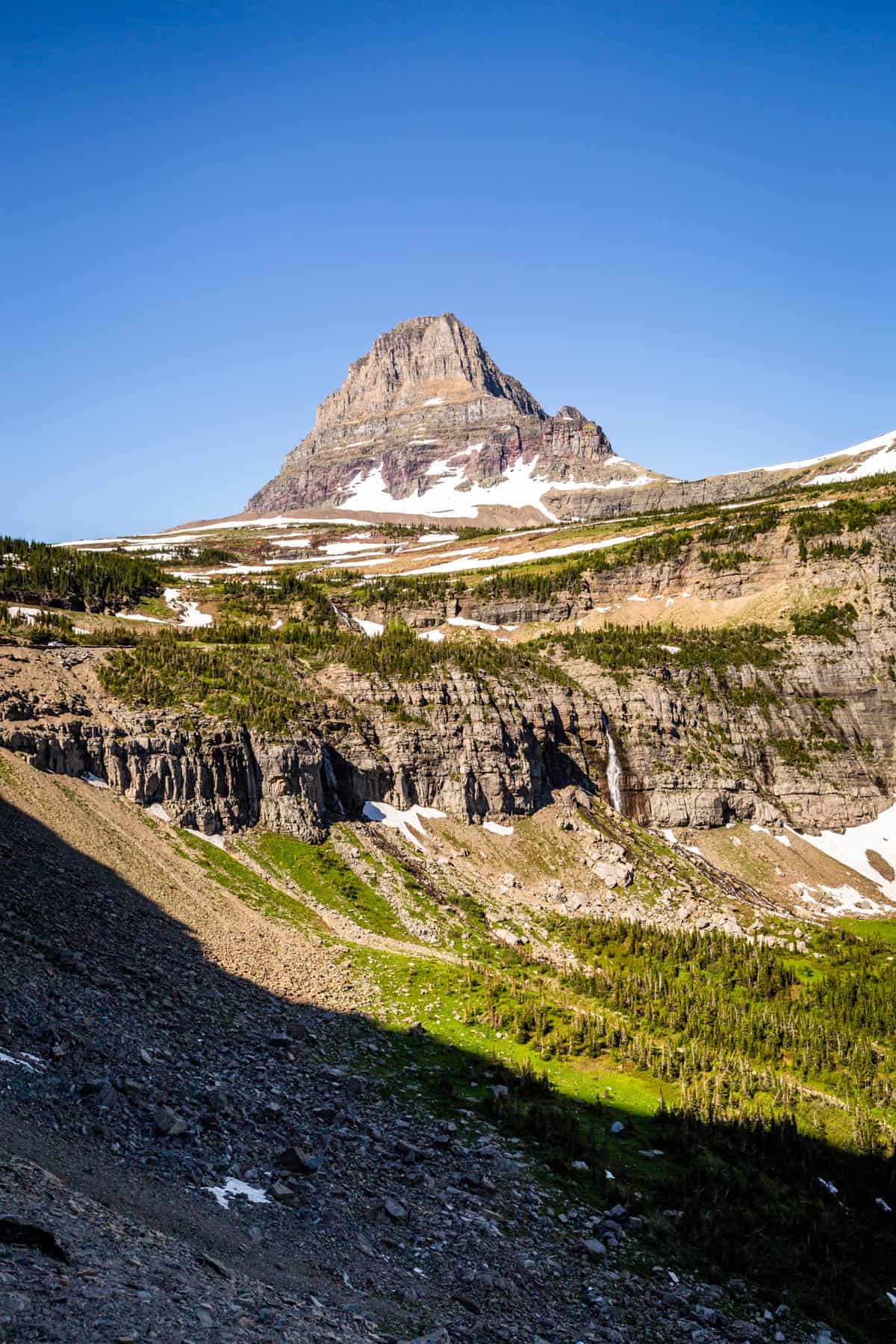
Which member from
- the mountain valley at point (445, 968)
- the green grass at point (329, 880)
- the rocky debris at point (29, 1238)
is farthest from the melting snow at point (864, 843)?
the rocky debris at point (29, 1238)

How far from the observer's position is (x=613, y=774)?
284ft

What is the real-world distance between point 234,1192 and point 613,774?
69.9 meters

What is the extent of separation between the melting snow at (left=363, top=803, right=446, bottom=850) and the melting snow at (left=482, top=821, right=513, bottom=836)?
3821mm

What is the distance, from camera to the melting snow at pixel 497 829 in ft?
236

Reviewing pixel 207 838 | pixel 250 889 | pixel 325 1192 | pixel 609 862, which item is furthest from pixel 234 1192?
pixel 609 862

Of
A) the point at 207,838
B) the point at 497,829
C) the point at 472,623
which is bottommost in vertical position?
the point at 497,829

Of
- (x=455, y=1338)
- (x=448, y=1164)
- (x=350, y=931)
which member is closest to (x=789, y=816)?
(x=350, y=931)

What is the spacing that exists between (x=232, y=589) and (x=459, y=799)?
70.8 metres

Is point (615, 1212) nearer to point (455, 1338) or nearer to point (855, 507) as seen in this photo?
point (455, 1338)

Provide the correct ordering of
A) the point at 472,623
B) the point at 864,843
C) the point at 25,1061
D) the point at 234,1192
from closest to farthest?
the point at 234,1192 < the point at 25,1061 < the point at 864,843 < the point at 472,623

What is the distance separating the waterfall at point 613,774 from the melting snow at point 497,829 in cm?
1649

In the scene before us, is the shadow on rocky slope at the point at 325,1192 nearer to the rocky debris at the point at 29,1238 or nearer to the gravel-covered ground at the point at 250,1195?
the gravel-covered ground at the point at 250,1195

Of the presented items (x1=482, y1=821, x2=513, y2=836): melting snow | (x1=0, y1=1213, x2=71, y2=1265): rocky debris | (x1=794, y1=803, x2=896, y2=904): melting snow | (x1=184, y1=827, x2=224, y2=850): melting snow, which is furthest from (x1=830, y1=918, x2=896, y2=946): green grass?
(x1=0, y1=1213, x2=71, y2=1265): rocky debris

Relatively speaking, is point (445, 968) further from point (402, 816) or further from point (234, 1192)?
point (234, 1192)
